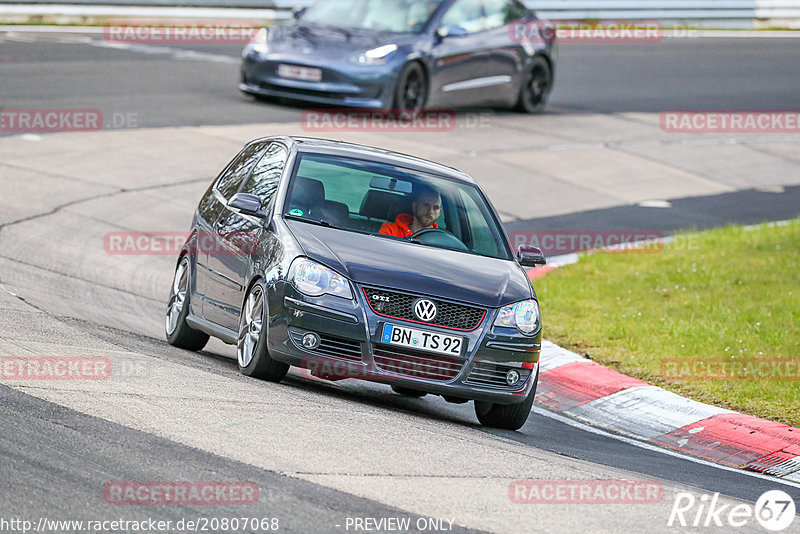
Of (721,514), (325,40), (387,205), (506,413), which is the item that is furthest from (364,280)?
(325,40)

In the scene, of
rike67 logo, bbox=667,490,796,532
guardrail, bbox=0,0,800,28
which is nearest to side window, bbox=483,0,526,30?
guardrail, bbox=0,0,800,28

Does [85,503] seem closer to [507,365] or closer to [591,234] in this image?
[507,365]

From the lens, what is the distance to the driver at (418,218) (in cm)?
940

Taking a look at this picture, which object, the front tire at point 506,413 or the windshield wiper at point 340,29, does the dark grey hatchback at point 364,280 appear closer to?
the front tire at point 506,413

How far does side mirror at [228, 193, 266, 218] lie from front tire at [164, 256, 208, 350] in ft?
3.37

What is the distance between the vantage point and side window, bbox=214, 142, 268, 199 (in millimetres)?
10281

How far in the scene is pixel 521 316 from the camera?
8.71 m

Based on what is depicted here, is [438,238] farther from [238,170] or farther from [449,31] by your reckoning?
[449,31]

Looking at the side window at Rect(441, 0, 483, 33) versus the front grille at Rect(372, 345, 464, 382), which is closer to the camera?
the front grille at Rect(372, 345, 464, 382)

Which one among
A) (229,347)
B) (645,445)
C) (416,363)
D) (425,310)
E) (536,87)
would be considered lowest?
(229,347)

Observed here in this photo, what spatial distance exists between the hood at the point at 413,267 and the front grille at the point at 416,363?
0.37 m

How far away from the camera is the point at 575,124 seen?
2352cm

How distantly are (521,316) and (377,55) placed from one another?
12017 millimetres

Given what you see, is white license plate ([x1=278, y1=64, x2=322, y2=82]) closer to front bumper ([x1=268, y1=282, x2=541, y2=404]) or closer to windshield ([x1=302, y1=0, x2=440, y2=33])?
windshield ([x1=302, y1=0, x2=440, y2=33])
